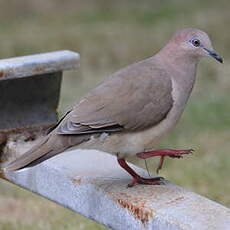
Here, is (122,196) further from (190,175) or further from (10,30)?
(10,30)

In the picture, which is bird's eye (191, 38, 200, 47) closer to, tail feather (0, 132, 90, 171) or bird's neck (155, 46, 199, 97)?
bird's neck (155, 46, 199, 97)

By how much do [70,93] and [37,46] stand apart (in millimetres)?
1909

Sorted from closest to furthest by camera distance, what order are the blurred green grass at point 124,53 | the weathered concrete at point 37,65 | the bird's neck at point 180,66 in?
the bird's neck at point 180,66, the weathered concrete at point 37,65, the blurred green grass at point 124,53

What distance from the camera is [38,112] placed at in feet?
14.6

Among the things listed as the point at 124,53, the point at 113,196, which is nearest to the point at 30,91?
the point at 113,196

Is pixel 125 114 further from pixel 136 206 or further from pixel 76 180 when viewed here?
pixel 136 206

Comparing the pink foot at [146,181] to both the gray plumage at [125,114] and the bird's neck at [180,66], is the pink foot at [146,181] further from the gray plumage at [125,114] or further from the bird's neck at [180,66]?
the bird's neck at [180,66]

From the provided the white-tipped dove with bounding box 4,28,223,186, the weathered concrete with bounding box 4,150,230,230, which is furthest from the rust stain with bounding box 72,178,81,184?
the white-tipped dove with bounding box 4,28,223,186

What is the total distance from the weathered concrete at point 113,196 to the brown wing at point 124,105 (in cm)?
23

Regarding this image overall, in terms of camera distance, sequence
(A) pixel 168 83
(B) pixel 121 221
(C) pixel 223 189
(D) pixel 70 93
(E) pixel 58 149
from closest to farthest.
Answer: (B) pixel 121 221, (E) pixel 58 149, (A) pixel 168 83, (C) pixel 223 189, (D) pixel 70 93

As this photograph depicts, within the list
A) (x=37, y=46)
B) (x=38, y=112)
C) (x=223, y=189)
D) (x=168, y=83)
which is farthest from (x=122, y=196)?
(x=37, y=46)

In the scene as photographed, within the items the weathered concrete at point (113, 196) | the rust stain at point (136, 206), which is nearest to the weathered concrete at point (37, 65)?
the weathered concrete at point (113, 196)

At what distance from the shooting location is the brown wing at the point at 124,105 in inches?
138

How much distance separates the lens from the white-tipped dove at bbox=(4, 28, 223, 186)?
3.50 meters
